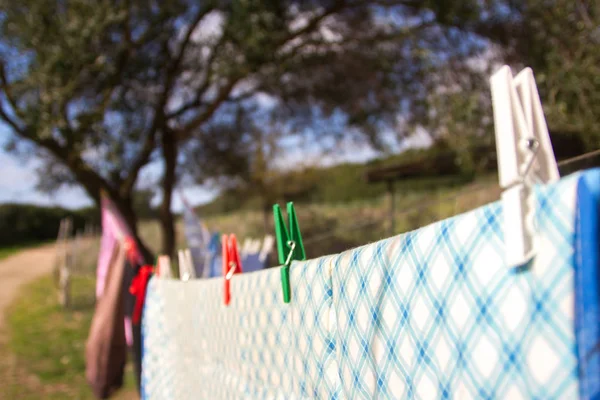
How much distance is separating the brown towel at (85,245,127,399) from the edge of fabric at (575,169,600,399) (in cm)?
310

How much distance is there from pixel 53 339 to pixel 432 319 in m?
8.23

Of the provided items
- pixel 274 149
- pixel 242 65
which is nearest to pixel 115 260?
pixel 242 65

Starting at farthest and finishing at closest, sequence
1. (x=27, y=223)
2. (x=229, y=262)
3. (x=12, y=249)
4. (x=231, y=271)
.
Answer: (x=27, y=223)
(x=12, y=249)
(x=229, y=262)
(x=231, y=271)

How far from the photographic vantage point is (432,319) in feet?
2.50

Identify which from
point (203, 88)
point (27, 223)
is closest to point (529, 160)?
point (203, 88)

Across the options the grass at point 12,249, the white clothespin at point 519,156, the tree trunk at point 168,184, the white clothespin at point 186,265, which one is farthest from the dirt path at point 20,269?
the white clothespin at point 519,156

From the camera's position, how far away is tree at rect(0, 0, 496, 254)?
4.94m

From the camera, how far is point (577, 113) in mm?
3420

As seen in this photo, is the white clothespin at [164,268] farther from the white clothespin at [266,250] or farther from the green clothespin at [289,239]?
the green clothespin at [289,239]

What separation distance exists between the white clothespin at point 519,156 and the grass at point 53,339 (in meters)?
5.64

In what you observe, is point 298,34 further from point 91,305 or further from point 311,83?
point 91,305

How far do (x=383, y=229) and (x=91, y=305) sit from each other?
642 cm

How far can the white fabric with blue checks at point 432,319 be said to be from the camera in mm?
577

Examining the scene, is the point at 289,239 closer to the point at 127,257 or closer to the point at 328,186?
the point at 127,257
